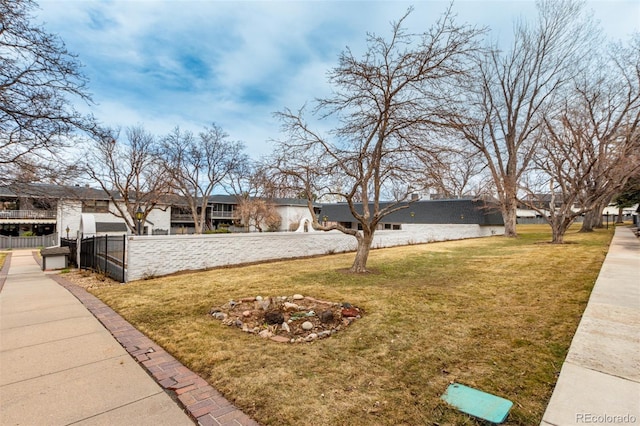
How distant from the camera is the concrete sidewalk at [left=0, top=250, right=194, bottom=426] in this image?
2.50m

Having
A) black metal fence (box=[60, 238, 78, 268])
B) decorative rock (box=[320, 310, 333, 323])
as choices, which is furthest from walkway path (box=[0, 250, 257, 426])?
black metal fence (box=[60, 238, 78, 268])

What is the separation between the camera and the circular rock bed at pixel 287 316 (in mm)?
4250

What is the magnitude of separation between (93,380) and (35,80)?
6776mm

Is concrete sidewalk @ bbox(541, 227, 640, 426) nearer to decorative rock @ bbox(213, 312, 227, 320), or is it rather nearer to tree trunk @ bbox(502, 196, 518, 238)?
decorative rock @ bbox(213, 312, 227, 320)

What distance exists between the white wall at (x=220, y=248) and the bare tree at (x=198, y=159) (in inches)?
431

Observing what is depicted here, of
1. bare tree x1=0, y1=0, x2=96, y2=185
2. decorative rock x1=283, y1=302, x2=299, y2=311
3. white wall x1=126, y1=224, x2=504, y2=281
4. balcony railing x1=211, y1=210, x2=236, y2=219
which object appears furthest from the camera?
balcony railing x1=211, y1=210, x2=236, y2=219

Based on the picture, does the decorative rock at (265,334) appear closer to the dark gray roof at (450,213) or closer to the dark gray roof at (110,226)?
the dark gray roof at (450,213)

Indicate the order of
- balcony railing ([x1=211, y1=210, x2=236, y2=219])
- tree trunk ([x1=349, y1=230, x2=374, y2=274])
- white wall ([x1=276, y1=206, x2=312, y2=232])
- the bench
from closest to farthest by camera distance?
1. tree trunk ([x1=349, y1=230, x2=374, y2=274])
2. the bench
3. white wall ([x1=276, y1=206, x2=312, y2=232])
4. balcony railing ([x1=211, y1=210, x2=236, y2=219])

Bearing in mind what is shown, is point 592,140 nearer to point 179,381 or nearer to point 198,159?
point 179,381

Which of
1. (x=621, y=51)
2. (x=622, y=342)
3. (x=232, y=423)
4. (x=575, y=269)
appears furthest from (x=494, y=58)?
(x=232, y=423)

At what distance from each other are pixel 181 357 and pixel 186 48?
1090cm

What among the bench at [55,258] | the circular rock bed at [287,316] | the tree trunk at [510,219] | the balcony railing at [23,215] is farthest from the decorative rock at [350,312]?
the balcony railing at [23,215]

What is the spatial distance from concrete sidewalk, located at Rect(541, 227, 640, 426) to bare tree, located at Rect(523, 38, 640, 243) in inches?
472

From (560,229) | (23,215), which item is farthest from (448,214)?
(23,215)
